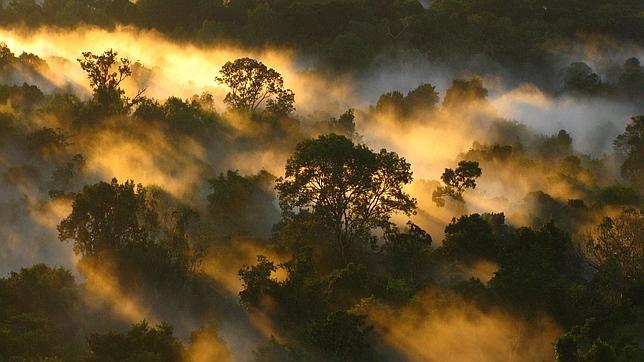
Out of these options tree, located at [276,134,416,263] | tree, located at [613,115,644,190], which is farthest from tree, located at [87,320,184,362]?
tree, located at [613,115,644,190]

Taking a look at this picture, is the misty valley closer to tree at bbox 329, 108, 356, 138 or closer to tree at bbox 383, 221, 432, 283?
tree at bbox 383, 221, 432, 283

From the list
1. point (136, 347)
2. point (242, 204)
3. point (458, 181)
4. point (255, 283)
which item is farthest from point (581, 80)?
point (136, 347)

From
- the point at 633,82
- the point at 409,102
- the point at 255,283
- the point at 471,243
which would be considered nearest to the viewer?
the point at 255,283

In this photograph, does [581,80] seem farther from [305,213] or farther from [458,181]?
[305,213]

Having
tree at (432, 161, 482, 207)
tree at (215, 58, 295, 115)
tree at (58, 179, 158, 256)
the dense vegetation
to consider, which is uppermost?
the dense vegetation

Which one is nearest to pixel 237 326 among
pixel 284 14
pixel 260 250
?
pixel 260 250

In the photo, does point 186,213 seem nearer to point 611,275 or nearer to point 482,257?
point 482,257
